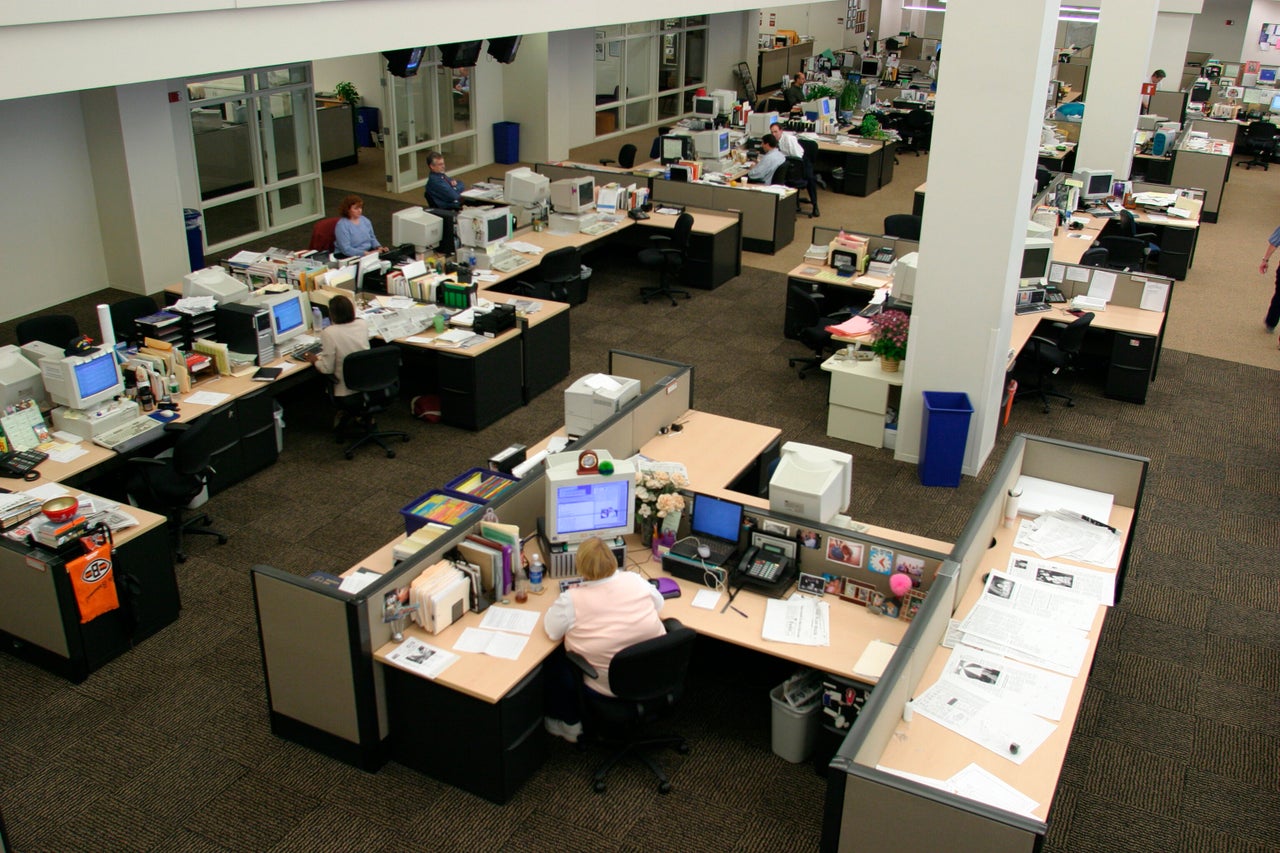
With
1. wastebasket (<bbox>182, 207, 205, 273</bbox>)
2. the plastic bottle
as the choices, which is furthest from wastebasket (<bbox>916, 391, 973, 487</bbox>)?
wastebasket (<bbox>182, 207, 205, 273</bbox>)

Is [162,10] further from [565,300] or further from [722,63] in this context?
[722,63]

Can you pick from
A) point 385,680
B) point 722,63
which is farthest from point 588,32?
point 385,680

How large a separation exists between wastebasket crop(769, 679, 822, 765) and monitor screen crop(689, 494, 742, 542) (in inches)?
31.5

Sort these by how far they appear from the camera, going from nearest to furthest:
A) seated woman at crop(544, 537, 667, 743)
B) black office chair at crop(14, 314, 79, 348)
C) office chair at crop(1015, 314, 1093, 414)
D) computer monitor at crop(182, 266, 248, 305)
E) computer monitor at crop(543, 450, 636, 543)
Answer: seated woman at crop(544, 537, 667, 743)
computer monitor at crop(543, 450, 636, 543)
black office chair at crop(14, 314, 79, 348)
computer monitor at crop(182, 266, 248, 305)
office chair at crop(1015, 314, 1093, 414)

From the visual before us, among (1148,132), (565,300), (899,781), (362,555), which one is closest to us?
(899,781)

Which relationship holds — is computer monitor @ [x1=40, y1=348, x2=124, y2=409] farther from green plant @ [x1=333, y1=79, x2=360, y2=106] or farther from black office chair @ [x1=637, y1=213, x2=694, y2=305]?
A: green plant @ [x1=333, y1=79, x2=360, y2=106]

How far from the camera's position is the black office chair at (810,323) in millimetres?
8938

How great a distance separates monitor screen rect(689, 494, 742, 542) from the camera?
523 cm

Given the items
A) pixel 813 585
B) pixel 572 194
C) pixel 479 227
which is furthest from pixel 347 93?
pixel 813 585

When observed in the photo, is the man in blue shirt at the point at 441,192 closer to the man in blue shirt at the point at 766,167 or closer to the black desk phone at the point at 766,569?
the man in blue shirt at the point at 766,167

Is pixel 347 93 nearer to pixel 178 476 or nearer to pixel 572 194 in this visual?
pixel 572 194

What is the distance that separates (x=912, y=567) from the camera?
4883mm

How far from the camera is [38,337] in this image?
7293 mm

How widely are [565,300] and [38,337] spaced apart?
435 centimetres
